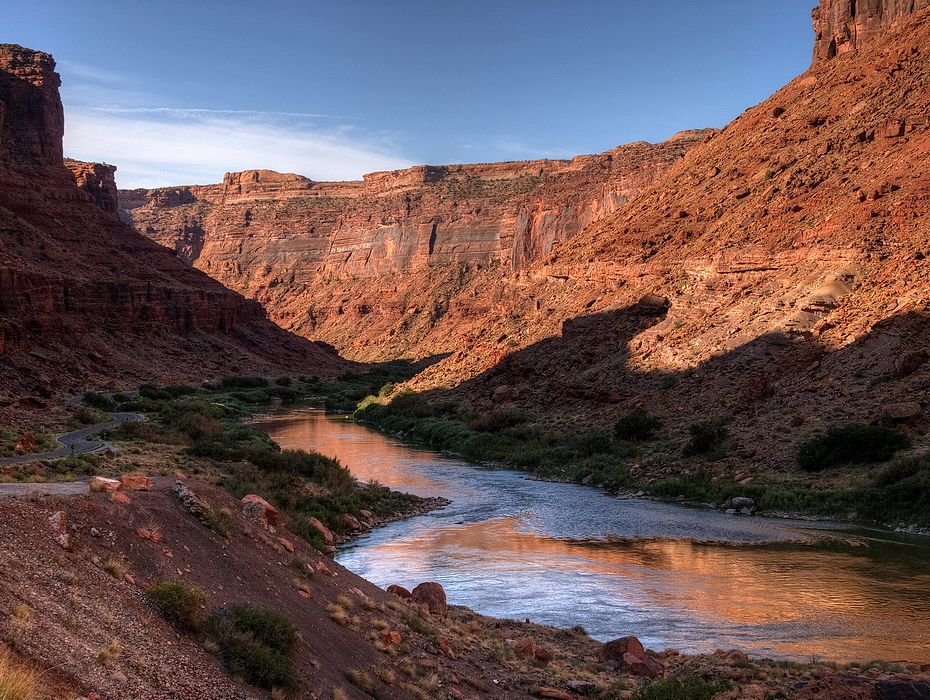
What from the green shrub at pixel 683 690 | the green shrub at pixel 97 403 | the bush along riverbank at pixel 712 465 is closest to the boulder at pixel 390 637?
the green shrub at pixel 683 690

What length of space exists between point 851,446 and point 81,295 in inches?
2653

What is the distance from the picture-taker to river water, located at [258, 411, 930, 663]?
615 inches

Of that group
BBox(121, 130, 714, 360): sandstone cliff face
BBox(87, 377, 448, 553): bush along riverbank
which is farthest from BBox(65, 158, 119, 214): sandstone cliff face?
BBox(87, 377, 448, 553): bush along riverbank

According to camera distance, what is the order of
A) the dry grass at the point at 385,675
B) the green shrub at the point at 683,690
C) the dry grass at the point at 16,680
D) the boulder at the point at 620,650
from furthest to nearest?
1. the boulder at the point at 620,650
2. the green shrub at the point at 683,690
3. the dry grass at the point at 385,675
4. the dry grass at the point at 16,680

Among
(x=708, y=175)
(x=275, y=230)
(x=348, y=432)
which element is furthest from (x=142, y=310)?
(x=275, y=230)

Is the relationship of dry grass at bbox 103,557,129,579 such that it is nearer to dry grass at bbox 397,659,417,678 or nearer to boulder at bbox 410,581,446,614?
dry grass at bbox 397,659,417,678

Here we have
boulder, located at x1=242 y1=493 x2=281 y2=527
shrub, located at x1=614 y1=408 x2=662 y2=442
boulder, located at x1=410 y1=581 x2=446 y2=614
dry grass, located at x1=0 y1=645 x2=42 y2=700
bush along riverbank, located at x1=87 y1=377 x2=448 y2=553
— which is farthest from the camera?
shrub, located at x1=614 y1=408 x2=662 y2=442

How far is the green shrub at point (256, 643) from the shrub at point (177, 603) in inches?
8.4

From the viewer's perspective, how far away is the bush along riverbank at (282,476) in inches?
914

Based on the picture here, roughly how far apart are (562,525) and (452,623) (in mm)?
11951

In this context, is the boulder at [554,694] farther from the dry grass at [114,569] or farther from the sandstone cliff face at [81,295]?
the sandstone cliff face at [81,295]

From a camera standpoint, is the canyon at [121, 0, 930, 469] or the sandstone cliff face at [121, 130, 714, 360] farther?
the sandstone cliff face at [121, 130, 714, 360]

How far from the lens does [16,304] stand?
58031 millimetres

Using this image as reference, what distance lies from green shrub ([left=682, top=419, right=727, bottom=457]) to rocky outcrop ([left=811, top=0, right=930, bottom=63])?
39015 mm
